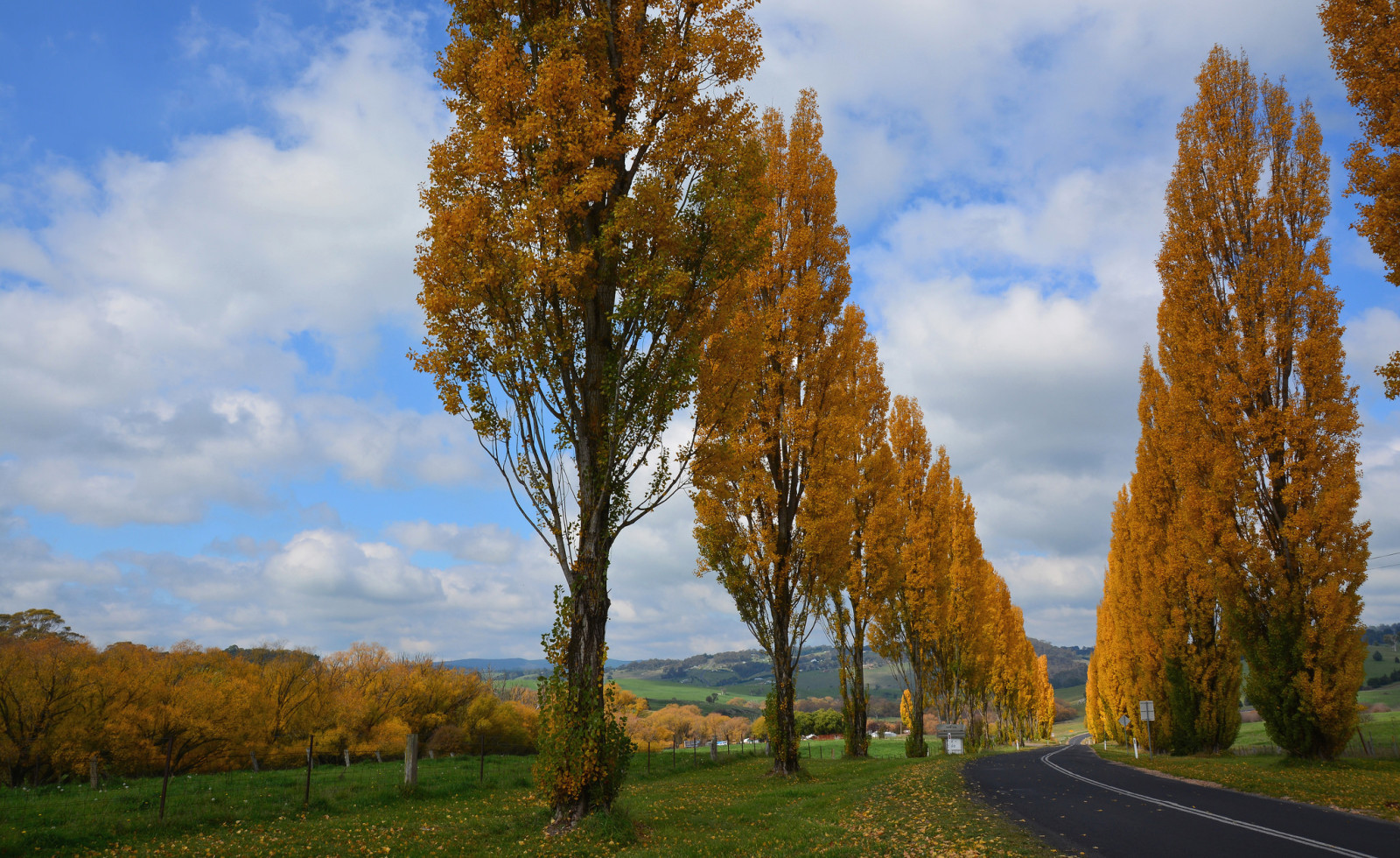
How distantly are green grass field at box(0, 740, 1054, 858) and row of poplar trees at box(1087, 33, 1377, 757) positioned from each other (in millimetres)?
10827

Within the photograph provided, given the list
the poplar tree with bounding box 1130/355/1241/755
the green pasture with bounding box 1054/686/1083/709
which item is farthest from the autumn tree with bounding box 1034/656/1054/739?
the green pasture with bounding box 1054/686/1083/709

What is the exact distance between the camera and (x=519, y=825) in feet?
35.1

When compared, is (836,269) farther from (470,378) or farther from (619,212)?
(470,378)

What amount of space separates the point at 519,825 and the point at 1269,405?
23.6 m

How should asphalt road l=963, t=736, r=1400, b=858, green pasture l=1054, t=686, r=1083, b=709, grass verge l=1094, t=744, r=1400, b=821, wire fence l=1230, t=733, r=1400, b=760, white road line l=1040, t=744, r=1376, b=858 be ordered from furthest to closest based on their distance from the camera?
green pasture l=1054, t=686, r=1083, b=709
wire fence l=1230, t=733, r=1400, b=760
grass verge l=1094, t=744, r=1400, b=821
asphalt road l=963, t=736, r=1400, b=858
white road line l=1040, t=744, r=1376, b=858

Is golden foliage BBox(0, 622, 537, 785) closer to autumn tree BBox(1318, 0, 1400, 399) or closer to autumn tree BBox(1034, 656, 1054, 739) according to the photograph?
autumn tree BBox(1318, 0, 1400, 399)

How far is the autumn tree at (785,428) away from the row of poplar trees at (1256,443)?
Result: 39.3 feet

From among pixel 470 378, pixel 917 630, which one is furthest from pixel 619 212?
pixel 917 630

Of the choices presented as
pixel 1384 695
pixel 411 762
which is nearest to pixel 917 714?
pixel 411 762

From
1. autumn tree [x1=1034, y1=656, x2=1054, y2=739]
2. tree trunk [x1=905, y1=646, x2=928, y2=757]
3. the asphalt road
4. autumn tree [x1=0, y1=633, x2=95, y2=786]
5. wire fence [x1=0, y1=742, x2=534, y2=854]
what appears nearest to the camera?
the asphalt road

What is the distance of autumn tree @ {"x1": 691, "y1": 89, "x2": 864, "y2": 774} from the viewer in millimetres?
19047

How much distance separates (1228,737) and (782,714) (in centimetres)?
2038

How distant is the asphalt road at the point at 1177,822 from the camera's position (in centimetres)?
928

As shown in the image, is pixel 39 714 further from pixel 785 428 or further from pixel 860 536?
pixel 860 536
